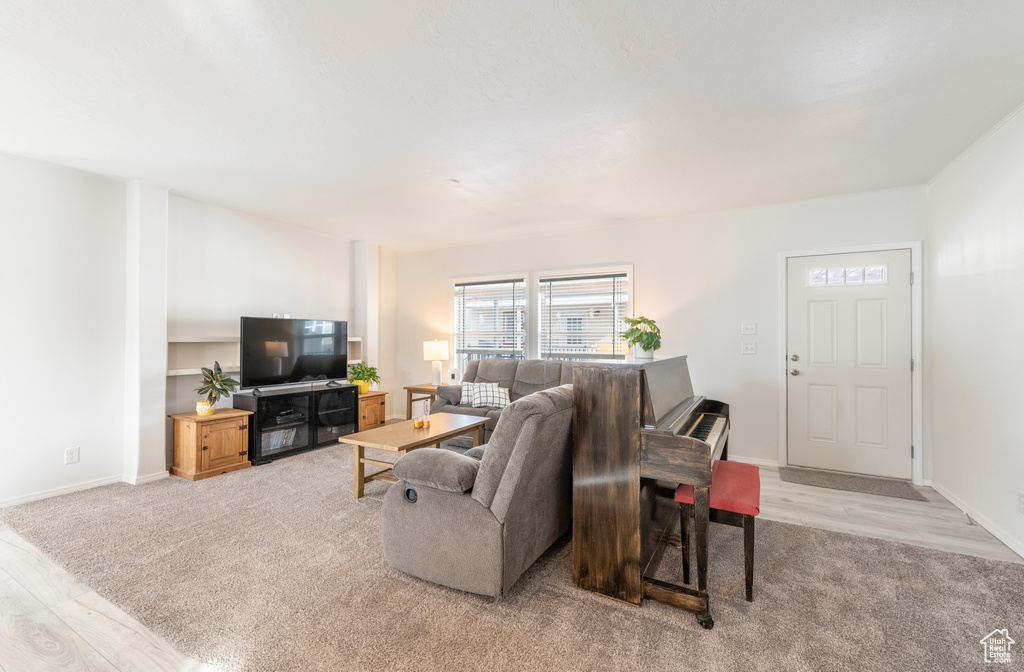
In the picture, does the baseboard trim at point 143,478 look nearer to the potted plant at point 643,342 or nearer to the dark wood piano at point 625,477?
the dark wood piano at point 625,477

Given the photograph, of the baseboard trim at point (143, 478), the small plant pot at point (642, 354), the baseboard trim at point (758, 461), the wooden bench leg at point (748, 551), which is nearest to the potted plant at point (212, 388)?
the baseboard trim at point (143, 478)

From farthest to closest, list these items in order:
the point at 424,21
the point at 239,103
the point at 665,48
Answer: the point at 239,103 < the point at 665,48 < the point at 424,21

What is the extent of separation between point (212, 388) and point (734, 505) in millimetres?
4266

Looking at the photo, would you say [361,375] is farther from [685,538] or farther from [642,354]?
[685,538]

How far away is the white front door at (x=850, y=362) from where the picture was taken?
3.67 meters

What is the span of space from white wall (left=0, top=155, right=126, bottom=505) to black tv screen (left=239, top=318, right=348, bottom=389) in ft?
3.16

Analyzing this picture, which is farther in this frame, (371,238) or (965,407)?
(371,238)

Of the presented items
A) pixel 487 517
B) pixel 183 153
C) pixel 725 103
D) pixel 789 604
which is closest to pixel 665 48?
pixel 725 103

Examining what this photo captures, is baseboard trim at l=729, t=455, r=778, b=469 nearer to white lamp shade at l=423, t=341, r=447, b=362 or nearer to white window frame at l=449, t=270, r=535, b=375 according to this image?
white window frame at l=449, t=270, r=535, b=375

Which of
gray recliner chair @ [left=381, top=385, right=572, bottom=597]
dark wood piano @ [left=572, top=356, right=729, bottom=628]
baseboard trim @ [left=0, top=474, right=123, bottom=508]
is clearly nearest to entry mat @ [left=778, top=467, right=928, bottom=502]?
dark wood piano @ [left=572, top=356, right=729, bottom=628]

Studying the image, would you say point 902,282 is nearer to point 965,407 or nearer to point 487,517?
point 965,407

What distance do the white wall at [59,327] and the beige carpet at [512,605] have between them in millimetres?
683

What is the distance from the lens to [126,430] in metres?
3.70

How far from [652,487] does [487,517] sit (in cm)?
88
